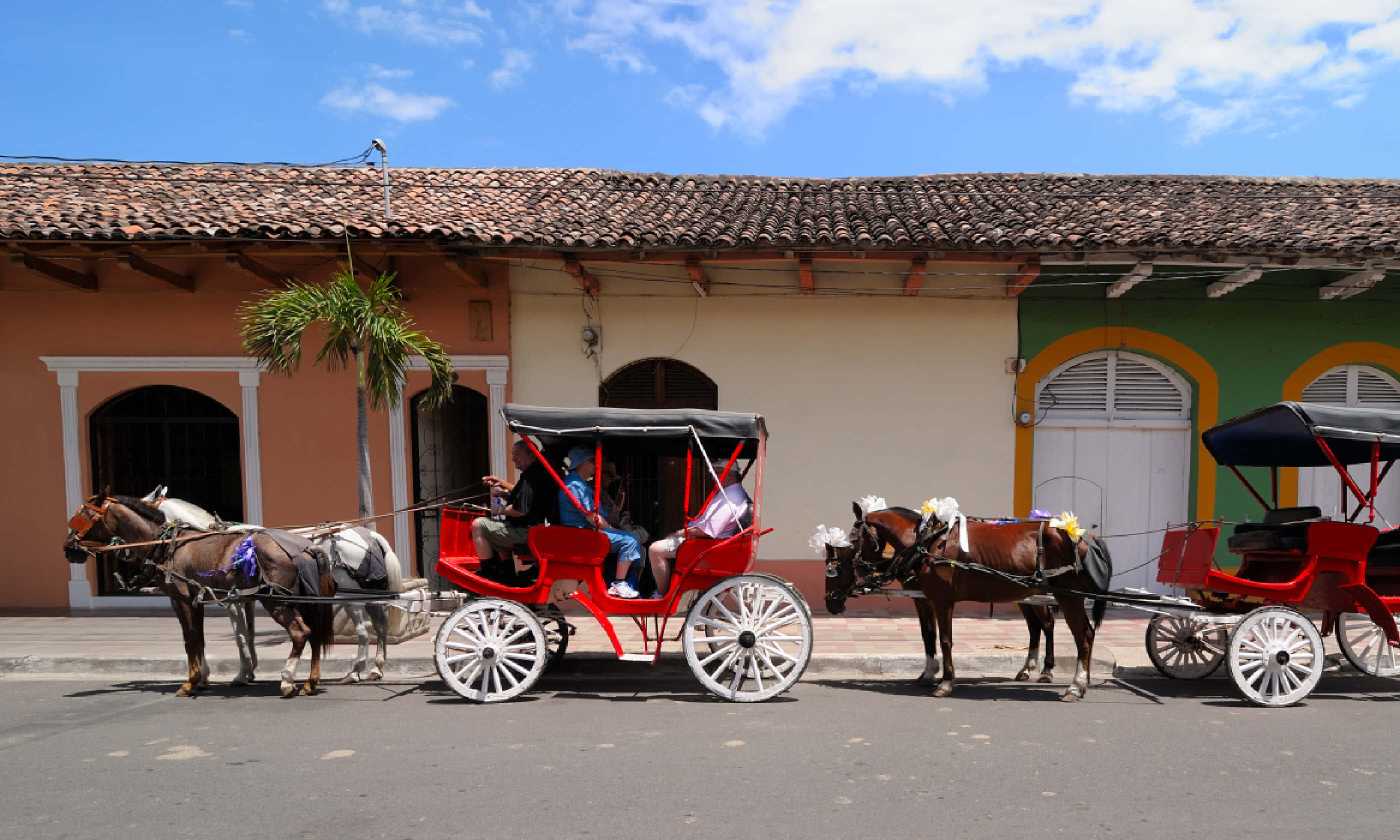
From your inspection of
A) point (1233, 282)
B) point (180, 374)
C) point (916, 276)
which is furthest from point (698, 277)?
point (180, 374)

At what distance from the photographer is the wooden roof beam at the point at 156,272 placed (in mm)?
8352

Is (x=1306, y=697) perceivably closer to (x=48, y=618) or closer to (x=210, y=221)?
(x=210, y=221)

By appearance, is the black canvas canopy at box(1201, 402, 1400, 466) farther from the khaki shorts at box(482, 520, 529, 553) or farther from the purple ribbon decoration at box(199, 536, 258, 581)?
the purple ribbon decoration at box(199, 536, 258, 581)

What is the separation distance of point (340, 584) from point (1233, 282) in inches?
353

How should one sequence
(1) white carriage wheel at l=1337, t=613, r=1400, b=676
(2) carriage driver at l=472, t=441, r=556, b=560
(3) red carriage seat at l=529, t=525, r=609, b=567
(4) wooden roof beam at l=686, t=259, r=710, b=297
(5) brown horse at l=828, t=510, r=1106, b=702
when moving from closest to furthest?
(3) red carriage seat at l=529, t=525, r=609, b=567
(5) brown horse at l=828, t=510, r=1106, b=702
(2) carriage driver at l=472, t=441, r=556, b=560
(1) white carriage wheel at l=1337, t=613, r=1400, b=676
(4) wooden roof beam at l=686, t=259, r=710, b=297

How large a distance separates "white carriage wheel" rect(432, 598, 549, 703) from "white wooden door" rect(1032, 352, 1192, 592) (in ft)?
19.8

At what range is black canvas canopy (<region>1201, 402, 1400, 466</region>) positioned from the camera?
5539 millimetres

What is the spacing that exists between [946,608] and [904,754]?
1.54m

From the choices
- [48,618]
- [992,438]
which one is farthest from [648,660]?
[48,618]

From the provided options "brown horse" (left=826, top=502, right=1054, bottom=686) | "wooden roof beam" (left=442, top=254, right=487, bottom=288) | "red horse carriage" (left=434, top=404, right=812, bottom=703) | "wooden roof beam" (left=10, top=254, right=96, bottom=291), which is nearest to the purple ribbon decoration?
"red horse carriage" (left=434, top=404, right=812, bottom=703)

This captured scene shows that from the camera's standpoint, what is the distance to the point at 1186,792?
4031 millimetres

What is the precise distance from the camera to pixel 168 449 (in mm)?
9602

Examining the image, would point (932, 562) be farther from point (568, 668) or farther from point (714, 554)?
point (568, 668)

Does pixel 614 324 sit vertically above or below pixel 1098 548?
above
